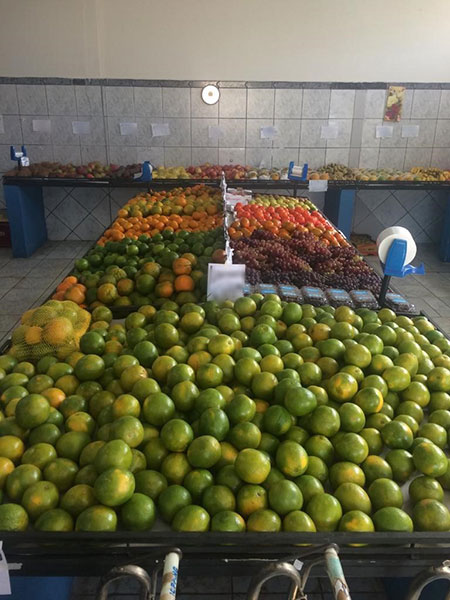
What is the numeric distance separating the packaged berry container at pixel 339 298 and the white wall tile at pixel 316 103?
184 inches

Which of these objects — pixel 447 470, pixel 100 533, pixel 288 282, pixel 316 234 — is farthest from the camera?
pixel 316 234

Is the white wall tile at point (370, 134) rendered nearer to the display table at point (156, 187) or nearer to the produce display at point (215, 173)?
the produce display at point (215, 173)

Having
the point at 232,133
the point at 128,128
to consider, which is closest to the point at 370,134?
the point at 232,133

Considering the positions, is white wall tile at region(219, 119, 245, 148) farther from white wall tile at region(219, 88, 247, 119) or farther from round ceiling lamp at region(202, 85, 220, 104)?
round ceiling lamp at region(202, 85, 220, 104)

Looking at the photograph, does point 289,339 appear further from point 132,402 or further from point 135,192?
point 135,192

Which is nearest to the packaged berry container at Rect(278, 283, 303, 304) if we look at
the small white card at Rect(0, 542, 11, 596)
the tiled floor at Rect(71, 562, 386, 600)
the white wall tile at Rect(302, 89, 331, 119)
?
the tiled floor at Rect(71, 562, 386, 600)

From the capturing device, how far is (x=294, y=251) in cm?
329

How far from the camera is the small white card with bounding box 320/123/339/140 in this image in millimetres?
6668

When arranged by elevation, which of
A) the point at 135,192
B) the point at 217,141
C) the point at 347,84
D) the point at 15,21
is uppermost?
the point at 15,21

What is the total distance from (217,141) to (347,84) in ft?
6.00

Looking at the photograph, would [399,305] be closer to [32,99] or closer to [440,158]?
[440,158]

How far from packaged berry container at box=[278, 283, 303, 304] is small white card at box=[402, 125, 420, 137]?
511cm

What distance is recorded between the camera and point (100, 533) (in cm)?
115

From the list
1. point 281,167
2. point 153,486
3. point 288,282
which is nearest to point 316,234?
point 288,282
